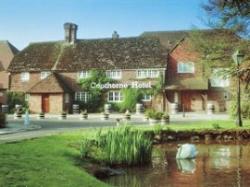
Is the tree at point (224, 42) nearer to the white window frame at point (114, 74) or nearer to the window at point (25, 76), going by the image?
the white window frame at point (114, 74)

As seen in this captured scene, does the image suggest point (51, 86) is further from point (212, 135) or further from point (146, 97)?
point (212, 135)

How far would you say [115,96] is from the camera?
6475 centimetres

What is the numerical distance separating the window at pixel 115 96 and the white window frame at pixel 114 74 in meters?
2.05

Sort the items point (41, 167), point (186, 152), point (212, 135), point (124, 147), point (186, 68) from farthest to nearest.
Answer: point (186, 68) < point (212, 135) < point (186, 152) < point (124, 147) < point (41, 167)

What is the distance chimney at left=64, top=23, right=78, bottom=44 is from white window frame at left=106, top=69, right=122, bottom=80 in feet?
31.6

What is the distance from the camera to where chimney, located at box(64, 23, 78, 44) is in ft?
236

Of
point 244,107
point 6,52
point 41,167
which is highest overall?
point 6,52

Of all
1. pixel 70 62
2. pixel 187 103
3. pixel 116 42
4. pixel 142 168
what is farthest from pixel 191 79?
pixel 142 168

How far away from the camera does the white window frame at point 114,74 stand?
65.2 metres

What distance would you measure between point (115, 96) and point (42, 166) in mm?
49763

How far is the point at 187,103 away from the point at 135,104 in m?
7.02

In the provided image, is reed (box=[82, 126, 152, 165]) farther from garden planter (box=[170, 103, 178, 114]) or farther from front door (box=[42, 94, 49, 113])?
front door (box=[42, 94, 49, 113])

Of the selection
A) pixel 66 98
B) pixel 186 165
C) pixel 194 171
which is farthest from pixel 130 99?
pixel 194 171

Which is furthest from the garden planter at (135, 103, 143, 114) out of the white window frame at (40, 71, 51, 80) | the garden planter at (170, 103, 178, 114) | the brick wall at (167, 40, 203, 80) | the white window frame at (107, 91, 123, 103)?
the white window frame at (40, 71, 51, 80)
